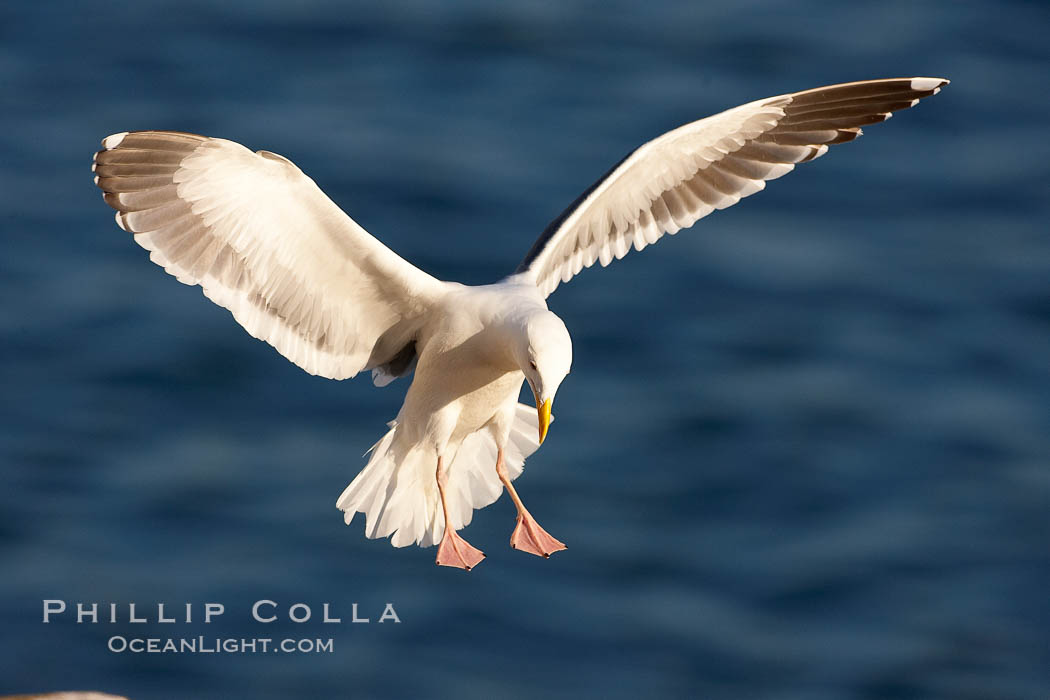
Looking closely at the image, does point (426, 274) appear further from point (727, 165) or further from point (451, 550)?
point (727, 165)

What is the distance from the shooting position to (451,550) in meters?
8.22

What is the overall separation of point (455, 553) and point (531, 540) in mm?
421

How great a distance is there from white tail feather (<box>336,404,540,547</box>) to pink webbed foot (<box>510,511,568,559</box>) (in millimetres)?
244

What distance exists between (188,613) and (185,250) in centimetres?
583

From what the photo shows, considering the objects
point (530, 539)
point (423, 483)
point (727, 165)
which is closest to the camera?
point (530, 539)

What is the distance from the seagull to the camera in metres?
7.43

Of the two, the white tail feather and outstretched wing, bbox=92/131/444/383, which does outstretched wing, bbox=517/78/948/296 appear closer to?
the white tail feather

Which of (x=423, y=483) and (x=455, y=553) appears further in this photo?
(x=423, y=483)

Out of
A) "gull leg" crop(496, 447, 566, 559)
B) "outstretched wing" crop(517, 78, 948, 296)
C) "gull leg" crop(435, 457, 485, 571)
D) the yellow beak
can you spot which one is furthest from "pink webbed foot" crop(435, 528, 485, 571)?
"outstretched wing" crop(517, 78, 948, 296)

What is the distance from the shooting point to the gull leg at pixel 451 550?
812 cm

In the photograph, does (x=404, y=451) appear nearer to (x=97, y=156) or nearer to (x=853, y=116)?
(x=97, y=156)

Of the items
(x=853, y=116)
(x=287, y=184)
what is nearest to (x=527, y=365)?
(x=287, y=184)

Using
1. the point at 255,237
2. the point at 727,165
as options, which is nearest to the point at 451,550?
the point at 255,237

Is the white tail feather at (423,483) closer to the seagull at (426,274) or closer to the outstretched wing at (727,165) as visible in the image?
the seagull at (426,274)
